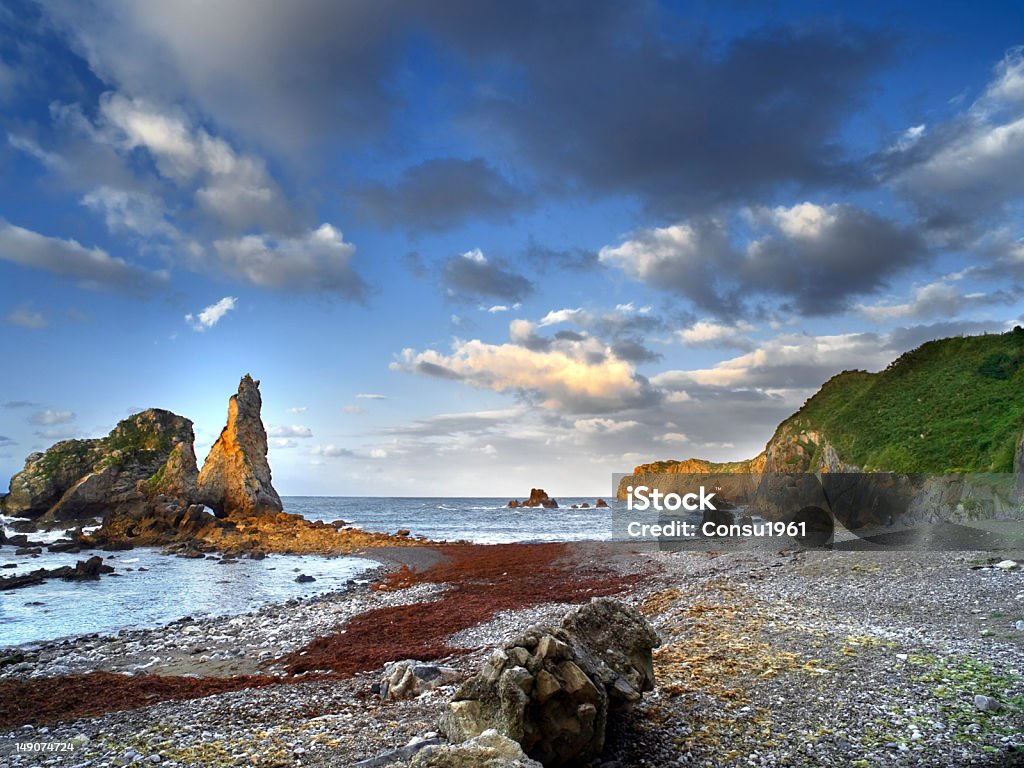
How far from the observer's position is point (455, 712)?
7230mm

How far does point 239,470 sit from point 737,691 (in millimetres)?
67416

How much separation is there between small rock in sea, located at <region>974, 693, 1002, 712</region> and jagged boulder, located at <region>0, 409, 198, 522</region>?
68.2 metres

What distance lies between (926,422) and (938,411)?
6.82 feet

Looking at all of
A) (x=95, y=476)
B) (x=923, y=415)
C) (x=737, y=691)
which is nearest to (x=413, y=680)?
(x=737, y=691)

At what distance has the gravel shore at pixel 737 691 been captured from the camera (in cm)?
755

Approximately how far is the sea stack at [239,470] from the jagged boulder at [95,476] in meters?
2.69

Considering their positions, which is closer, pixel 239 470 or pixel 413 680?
pixel 413 680

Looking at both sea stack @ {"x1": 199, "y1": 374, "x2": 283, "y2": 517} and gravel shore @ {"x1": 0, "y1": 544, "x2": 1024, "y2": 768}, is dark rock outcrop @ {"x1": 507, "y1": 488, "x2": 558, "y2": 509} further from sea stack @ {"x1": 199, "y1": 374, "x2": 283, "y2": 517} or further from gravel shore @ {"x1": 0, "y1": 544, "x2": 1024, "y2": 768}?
gravel shore @ {"x1": 0, "y1": 544, "x2": 1024, "y2": 768}

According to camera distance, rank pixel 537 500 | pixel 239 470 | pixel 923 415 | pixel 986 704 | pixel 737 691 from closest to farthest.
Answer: pixel 986 704 → pixel 737 691 → pixel 923 415 → pixel 239 470 → pixel 537 500

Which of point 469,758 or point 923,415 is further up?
point 923,415

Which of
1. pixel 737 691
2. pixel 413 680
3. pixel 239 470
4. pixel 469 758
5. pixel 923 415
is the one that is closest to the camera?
pixel 469 758

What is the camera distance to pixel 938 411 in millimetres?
49969

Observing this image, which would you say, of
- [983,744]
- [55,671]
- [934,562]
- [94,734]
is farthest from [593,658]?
[934,562]

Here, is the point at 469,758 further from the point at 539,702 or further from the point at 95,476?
the point at 95,476
